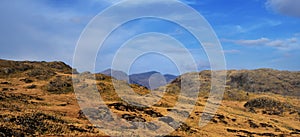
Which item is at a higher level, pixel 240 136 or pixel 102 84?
pixel 102 84

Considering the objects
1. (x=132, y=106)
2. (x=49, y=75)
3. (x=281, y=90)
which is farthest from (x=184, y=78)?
(x=132, y=106)

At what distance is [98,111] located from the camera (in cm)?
5653

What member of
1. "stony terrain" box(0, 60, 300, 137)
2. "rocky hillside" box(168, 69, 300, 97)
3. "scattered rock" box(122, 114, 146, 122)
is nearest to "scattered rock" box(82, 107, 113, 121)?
"stony terrain" box(0, 60, 300, 137)

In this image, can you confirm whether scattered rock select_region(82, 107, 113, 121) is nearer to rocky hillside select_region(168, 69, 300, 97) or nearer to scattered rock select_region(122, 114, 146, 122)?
scattered rock select_region(122, 114, 146, 122)

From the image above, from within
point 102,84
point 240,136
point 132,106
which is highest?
point 102,84

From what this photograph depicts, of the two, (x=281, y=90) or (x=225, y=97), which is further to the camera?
(x=281, y=90)

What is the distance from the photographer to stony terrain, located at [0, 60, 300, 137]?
4381cm

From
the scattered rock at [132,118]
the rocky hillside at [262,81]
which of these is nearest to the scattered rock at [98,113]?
the scattered rock at [132,118]

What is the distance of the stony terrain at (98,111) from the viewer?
144 ft

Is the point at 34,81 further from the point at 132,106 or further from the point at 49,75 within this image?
the point at 132,106

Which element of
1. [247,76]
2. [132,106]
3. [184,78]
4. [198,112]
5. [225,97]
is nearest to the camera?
[132,106]

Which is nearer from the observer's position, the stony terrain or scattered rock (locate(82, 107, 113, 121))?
the stony terrain

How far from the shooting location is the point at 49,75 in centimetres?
9138

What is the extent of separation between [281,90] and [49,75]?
116129 mm
